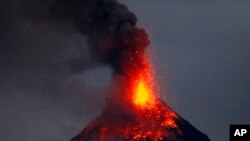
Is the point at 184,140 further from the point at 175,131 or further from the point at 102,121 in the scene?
the point at 102,121

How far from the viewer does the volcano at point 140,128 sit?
363 ft

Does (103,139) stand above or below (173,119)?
below

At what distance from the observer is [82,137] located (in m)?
116

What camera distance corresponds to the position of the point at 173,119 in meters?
117

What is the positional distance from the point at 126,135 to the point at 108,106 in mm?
6266

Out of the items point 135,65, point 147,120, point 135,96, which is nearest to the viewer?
point 135,65

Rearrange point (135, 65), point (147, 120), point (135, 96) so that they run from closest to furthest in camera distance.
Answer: point (135, 65), point (135, 96), point (147, 120)

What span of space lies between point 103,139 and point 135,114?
731cm

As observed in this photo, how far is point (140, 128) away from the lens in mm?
112438

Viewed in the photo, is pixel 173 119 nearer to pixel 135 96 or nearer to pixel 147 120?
pixel 147 120

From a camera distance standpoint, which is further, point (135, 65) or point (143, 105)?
point (143, 105)

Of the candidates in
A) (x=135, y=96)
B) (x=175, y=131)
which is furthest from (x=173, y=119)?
(x=135, y=96)

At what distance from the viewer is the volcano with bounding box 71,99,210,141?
110700mm

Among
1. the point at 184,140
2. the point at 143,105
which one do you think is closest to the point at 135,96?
the point at 143,105
